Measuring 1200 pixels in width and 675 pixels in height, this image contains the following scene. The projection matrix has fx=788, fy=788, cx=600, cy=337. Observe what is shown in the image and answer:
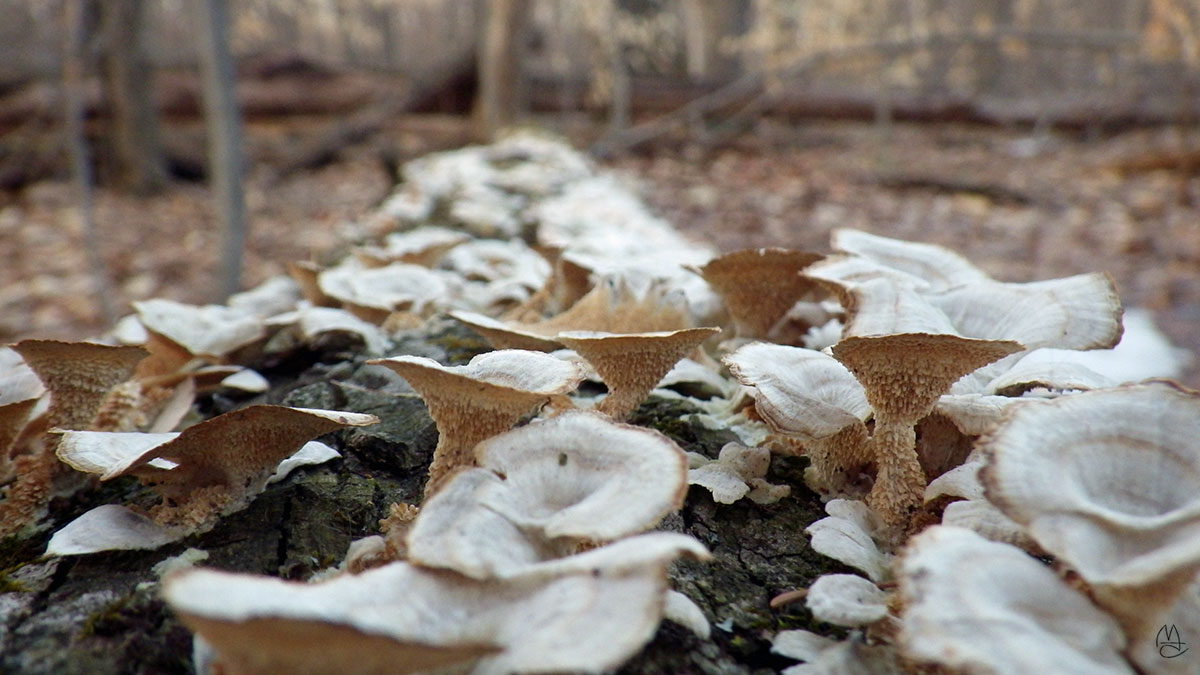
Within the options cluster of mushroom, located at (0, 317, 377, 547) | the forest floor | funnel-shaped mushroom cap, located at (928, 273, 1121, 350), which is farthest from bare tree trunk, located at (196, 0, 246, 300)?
funnel-shaped mushroom cap, located at (928, 273, 1121, 350)

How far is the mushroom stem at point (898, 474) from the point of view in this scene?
1499mm

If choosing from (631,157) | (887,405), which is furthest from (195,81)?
(887,405)

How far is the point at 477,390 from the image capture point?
138 centimetres

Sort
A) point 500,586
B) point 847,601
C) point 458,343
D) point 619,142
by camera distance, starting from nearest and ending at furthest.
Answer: point 500,586, point 847,601, point 458,343, point 619,142

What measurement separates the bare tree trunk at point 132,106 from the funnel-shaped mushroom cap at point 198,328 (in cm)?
1134

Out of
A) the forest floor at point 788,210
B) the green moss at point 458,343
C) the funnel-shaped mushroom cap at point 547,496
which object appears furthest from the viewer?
the forest floor at point 788,210

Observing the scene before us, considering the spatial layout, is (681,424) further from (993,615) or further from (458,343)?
(993,615)

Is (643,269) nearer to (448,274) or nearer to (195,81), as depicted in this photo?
(448,274)

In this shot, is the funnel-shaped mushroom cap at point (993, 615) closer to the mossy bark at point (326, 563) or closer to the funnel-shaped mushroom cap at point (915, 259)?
the mossy bark at point (326, 563)

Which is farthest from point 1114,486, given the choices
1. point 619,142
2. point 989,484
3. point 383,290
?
point 619,142

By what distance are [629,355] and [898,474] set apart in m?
0.58

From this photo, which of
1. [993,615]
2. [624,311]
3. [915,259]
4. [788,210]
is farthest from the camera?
[788,210]

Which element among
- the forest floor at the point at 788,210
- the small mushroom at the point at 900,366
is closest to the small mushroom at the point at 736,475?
the small mushroom at the point at 900,366

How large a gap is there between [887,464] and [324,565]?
1068mm
